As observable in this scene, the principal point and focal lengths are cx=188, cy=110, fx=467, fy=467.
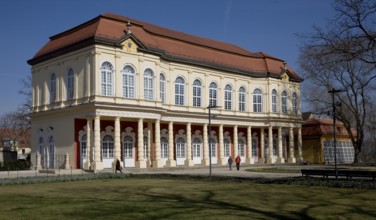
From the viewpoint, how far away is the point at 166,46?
151 feet

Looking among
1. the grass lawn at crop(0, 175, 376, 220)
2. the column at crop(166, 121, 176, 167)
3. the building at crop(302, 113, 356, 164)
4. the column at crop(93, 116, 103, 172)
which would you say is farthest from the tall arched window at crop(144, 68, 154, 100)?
the building at crop(302, 113, 356, 164)

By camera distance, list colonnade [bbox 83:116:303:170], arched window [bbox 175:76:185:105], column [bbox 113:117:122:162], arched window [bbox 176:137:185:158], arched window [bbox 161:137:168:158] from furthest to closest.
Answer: arched window [bbox 176:137:185:158] < arched window [bbox 175:76:185:105] < arched window [bbox 161:137:168:158] < column [bbox 113:117:122:162] < colonnade [bbox 83:116:303:170]

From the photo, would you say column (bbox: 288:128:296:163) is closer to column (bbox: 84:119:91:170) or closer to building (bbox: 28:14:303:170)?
building (bbox: 28:14:303:170)

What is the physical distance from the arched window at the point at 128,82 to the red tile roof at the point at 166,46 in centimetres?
240

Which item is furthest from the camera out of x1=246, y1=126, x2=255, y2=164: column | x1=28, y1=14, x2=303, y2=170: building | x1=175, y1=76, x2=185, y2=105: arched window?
x1=246, y1=126, x2=255, y2=164: column

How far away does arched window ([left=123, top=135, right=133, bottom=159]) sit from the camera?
4265 cm

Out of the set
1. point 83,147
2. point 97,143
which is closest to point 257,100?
point 83,147

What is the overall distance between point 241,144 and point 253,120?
3.46 meters

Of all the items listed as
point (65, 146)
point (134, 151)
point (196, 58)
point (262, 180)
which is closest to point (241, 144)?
point (196, 58)

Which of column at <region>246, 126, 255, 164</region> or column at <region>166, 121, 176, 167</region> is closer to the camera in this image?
column at <region>166, 121, 176, 167</region>

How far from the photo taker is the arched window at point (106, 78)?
38656 mm

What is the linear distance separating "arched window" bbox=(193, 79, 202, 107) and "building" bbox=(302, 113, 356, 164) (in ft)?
62.0

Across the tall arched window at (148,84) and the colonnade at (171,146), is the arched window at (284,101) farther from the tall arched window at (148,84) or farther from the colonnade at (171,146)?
the tall arched window at (148,84)

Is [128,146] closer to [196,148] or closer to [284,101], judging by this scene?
[196,148]
